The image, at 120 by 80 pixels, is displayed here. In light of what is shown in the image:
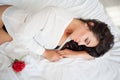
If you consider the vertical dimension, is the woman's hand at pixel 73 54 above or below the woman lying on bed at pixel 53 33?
below

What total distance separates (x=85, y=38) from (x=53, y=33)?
195mm

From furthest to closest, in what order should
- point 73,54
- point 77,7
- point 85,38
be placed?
point 77,7
point 73,54
point 85,38

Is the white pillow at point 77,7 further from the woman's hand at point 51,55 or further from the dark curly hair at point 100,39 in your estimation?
the woman's hand at point 51,55

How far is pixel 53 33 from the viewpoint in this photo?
1370 mm

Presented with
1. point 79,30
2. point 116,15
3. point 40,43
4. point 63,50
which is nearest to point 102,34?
point 79,30

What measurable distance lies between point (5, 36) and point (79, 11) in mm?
596

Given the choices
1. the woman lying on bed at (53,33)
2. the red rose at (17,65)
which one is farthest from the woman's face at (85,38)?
the red rose at (17,65)

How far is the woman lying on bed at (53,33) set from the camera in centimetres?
132

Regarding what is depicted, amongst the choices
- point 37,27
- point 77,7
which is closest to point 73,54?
point 37,27

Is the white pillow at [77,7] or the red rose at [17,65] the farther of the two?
the white pillow at [77,7]

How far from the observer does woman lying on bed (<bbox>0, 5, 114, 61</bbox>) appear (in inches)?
52.0

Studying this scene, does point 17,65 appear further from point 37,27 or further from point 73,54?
point 73,54

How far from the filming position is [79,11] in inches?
67.8

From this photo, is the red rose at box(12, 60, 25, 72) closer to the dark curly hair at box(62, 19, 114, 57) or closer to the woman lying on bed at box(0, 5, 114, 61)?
the woman lying on bed at box(0, 5, 114, 61)
